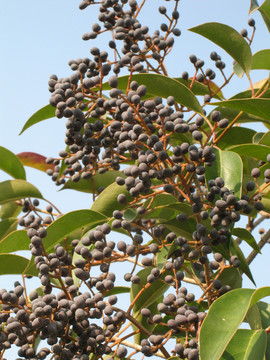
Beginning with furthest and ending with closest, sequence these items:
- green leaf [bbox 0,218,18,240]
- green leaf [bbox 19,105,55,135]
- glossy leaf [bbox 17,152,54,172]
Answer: glossy leaf [bbox 17,152,54,172] → green leaf [bbox 0,218,18,240] → green leaf [bbox 19,105,55,135]

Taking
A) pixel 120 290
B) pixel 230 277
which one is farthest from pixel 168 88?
pixel 120 290

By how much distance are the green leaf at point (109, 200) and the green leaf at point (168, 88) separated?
36 cm

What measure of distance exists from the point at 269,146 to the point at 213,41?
0.43 meters

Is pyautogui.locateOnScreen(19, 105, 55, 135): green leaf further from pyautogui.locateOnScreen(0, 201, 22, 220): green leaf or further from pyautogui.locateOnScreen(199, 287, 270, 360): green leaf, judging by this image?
pyautogui.locateOnScreen(199, 287, 270, 360): green leaf

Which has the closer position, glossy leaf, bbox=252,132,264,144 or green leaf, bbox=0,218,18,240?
glossy leaf, bbox=252,132,264,144

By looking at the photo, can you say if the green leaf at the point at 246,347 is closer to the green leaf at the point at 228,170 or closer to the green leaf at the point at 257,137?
the green leaf at the point at 228,170

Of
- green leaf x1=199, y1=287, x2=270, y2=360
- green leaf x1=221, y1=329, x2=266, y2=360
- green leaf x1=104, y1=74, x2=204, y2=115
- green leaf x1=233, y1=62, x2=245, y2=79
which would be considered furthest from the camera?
green leaf x1=233, y1=62, x2=245, y2=79

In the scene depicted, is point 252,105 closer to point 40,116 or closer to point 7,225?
point 40,116

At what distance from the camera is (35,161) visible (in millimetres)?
→ 2807

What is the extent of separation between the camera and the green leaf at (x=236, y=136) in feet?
7.15

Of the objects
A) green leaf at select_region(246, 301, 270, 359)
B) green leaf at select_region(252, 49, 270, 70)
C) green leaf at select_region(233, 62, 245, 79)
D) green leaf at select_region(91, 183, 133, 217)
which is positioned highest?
green leaf at select_region(252, 49, 270, 70)

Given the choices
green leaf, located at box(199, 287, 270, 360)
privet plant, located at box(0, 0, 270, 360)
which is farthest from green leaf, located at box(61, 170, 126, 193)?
green leaf, located at box(199, 287, 270, 360)

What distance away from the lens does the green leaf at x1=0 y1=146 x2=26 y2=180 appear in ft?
7.66

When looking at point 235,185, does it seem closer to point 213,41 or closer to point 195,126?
point 195,126
